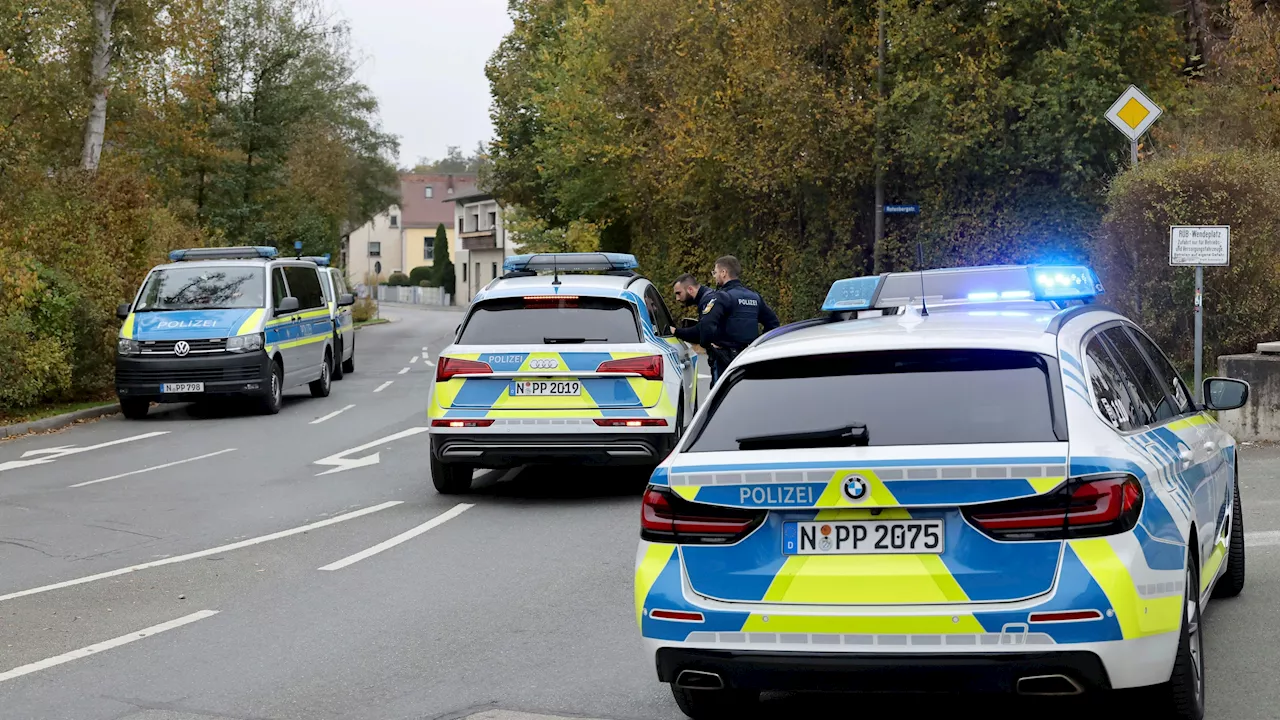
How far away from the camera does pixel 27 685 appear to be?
649 centimetres

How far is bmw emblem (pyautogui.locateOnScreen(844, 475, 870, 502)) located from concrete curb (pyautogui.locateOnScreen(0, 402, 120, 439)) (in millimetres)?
16054

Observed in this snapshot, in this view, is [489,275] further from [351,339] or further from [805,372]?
[805,372]

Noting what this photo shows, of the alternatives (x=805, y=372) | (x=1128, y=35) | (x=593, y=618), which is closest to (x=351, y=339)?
(x=1128, y=35)

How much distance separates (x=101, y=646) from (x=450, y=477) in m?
5.45

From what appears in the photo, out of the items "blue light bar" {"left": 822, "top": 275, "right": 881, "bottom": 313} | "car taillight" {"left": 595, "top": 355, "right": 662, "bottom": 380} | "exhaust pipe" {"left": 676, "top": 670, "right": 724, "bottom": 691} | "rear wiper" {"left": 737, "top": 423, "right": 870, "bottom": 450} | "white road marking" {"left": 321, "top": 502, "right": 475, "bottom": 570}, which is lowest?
"white road marking" {"left": 321, "top": 502, "right": 475, "bottom": 570}

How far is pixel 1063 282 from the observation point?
25.2 feet

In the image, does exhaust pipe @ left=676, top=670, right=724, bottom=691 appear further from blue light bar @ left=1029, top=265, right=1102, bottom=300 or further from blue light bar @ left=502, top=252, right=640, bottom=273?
blue light bar @ left=502, top=252, right=640, bottom=273

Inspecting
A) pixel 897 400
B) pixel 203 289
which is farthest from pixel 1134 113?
pixel 897 400

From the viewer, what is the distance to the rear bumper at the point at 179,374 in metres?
20.6

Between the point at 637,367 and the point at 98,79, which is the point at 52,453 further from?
the point at 98,79

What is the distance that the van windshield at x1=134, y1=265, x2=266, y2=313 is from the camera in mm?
21531

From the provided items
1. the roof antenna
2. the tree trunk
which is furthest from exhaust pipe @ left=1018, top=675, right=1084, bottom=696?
the tree trunk

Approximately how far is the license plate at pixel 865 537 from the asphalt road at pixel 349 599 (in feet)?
3.99

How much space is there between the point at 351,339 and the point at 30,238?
28.2 ft
